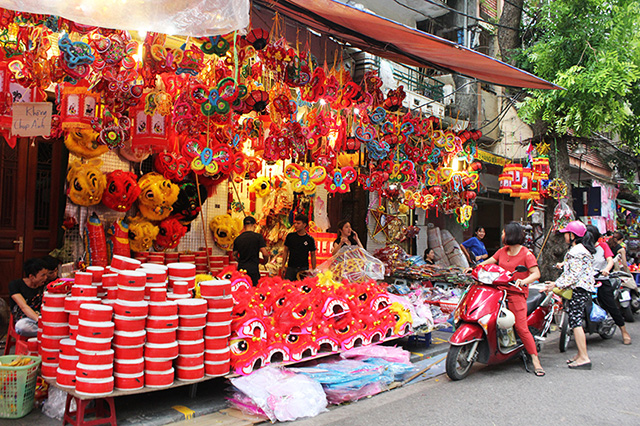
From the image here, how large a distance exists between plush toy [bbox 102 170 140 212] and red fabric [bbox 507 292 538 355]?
5548 mm

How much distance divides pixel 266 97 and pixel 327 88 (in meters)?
1.18

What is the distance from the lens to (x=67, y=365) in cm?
402

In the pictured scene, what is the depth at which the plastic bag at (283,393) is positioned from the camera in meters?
4.43

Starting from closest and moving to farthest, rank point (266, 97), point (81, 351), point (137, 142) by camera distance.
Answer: point (81, 351) → point (266, 97) → point (137, 142)

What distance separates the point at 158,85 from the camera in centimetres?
623

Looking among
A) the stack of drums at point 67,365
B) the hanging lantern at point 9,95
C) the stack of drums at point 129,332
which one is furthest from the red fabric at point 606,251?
the hanging lantern at point 9,95

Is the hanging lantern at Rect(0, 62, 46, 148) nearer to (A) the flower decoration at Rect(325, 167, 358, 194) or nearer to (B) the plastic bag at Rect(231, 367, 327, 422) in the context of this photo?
(B) the plastic bag at Rect(231, 367, 327, 422)

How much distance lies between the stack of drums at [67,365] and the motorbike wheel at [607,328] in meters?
7.75

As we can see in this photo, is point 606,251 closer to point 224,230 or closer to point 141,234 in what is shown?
point 224,230

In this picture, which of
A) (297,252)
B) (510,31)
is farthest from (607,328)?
(510,31)

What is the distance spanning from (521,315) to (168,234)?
548 cm

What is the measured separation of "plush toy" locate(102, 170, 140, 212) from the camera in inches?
295

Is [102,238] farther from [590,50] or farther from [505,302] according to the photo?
[590,50]

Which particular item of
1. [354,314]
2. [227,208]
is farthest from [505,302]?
[227,208]
